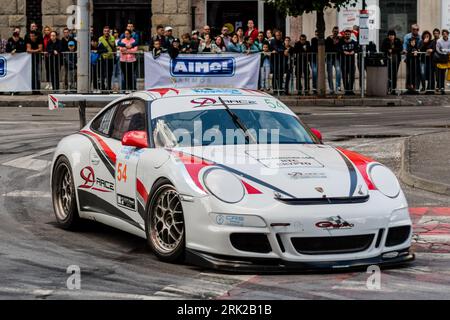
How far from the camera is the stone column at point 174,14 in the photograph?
113 feet

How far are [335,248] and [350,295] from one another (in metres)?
0.72

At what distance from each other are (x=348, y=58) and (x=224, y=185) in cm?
Answer: 1958

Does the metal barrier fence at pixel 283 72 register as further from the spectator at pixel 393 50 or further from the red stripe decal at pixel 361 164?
the red stripe decal at pixel 361 164

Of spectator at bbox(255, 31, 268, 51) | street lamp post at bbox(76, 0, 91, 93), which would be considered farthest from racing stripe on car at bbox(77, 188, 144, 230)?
spectator at bbox(255, 31, 268, 51)

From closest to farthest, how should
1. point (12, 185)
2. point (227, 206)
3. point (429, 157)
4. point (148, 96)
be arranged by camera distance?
1. point (227, 206)
2. point (148, 96)
3. point (12, 185)
4. point (429, 157)

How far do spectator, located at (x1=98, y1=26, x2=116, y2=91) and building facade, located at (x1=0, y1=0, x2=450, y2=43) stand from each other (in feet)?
24.0

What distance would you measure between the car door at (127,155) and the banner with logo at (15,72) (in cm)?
1806

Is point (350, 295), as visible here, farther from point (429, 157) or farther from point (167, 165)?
point (429, 157)

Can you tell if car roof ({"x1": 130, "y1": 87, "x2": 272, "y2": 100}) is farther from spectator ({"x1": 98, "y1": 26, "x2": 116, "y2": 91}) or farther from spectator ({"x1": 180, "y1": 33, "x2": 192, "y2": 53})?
spectator ({"x1": 98, "y1": 26, "x2": 116, "y2": 91})

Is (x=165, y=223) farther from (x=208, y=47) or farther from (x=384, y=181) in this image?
(x=208, y=47)

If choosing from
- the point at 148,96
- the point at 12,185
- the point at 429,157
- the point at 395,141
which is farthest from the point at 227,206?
the point at 395,141

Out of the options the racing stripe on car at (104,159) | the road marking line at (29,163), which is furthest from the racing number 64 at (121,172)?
the road marking line at (29,163)

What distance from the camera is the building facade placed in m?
34.2

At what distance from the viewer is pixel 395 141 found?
17797 mm
